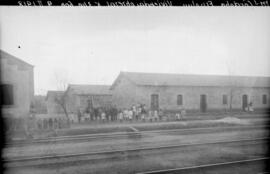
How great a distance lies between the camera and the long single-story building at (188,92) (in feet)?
84.3

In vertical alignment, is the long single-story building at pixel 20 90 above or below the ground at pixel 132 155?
above

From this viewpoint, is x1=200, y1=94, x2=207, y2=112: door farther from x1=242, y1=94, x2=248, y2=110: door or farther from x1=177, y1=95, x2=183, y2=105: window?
x1=242, y1=94, x2=248, y2=110: door

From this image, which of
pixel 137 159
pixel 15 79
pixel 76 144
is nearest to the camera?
pixel 137 159

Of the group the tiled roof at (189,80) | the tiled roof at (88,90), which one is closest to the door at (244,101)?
the tiled roof at (189,80)

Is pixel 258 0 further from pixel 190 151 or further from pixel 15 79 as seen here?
pixel 15 79

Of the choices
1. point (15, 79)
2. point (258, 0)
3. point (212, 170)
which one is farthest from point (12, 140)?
point (258, 0)

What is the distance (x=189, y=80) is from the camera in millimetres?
28750

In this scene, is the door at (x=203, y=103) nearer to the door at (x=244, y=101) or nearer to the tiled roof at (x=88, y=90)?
the door at (x=244, y=101)

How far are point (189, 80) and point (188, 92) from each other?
2.30 meters

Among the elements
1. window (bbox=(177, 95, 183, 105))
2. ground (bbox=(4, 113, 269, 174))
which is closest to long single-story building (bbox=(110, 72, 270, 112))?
window (bbox=(177, 95, 183, 105))

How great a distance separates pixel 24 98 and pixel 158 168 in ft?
35.7

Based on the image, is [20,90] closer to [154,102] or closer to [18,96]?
[18,96]

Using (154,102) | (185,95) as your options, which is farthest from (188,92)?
(154,102)

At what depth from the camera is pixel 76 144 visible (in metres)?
9.93
